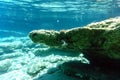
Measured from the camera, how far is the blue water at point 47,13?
28380 millimetres

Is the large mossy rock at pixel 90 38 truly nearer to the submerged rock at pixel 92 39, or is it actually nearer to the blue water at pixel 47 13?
the submerged rock at pixel 92 39

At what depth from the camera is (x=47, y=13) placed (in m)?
36.5

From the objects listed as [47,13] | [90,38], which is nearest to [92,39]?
[90,38]

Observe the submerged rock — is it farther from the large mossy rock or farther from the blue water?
the blue water

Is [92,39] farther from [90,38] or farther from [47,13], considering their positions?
[47,13]

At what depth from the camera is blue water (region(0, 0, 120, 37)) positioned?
93.1ft

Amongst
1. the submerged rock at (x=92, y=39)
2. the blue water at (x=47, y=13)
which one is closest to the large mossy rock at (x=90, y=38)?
the submerged rock at (x=92, y=39)

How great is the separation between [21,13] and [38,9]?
5124mm

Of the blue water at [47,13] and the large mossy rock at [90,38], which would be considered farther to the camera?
the blue water at [47,13]

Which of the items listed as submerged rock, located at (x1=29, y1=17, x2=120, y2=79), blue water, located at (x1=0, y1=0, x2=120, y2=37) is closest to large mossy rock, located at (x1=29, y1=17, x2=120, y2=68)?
submerged rock, located at (x1=29, y1=17, x2=120, y2=79)

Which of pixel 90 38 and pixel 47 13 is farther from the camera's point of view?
pixel 47 13

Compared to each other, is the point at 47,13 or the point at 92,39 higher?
the point at 47,13

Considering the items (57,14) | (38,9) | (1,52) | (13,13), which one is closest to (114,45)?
A: (1,52)

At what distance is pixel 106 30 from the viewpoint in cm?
473
